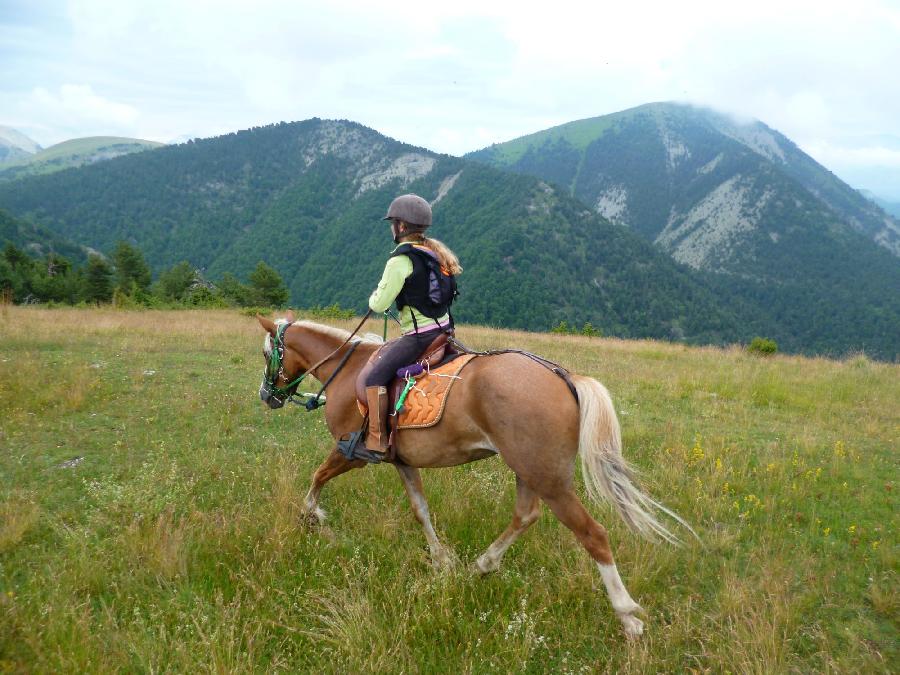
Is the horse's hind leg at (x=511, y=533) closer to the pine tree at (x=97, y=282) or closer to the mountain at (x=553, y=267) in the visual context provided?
the pine tree at (x=97, y=282)

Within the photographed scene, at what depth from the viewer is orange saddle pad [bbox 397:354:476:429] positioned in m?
4.50

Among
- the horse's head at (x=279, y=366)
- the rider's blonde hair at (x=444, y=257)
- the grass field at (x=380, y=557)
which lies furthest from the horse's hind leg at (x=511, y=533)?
the horse's head at (x=279, y=366)

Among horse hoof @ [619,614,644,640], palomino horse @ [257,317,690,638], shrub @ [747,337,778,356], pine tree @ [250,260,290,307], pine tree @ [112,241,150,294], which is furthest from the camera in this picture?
pine tree @ [112,241,150,294]

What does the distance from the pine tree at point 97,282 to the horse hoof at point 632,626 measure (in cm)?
6129

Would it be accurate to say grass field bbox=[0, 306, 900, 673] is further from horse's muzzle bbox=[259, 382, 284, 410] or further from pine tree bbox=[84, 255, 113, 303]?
pine tree bbox=[84, 255, 113, 303]

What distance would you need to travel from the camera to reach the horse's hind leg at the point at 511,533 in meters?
4.63

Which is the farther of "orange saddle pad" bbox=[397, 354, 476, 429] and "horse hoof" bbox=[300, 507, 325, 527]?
"horse hoof" bbox=[300, 507, 325, 527]

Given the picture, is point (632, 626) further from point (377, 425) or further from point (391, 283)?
point (391, 283)

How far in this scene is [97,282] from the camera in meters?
52.6

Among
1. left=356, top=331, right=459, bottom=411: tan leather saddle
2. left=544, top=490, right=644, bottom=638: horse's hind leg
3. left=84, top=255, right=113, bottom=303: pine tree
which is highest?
left=356, top=331, right=459, bottom=411: tan leather saddle

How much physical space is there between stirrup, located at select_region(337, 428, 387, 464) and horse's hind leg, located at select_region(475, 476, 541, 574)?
53.4 inches

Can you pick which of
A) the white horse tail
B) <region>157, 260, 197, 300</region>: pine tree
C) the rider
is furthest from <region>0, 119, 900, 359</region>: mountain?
the white horse tail

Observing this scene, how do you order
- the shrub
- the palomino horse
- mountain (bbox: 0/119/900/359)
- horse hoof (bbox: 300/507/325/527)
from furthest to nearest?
mountain (bbox: 0/119/900/359) → the shrub → horse hoof (bbox: 300/507/325/527) → the palomino horse

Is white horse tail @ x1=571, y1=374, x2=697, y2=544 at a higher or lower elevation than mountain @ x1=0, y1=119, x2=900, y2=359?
higher
